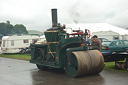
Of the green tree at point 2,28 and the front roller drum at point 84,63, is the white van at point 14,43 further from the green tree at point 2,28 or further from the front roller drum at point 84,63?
the green tree at point 2,28

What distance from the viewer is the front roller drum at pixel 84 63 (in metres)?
9.59

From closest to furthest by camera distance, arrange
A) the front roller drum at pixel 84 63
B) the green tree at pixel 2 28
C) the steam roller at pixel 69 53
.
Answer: the front roller drum at pixel 84 63
the steam roller at pixel 69 53
the green tree at pixel 2 28

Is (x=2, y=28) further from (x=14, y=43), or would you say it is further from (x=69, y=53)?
(x=69, y=53)

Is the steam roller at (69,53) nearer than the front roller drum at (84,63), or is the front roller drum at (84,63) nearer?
the front roller drum at (84,63)

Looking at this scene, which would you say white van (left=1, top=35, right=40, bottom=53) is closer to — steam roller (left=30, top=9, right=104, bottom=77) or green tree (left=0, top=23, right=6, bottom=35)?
steam roller (left=30, top=9, right=104, bottom=77)

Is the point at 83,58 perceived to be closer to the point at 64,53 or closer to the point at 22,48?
the point at 64,53

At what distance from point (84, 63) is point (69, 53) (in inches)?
33.0

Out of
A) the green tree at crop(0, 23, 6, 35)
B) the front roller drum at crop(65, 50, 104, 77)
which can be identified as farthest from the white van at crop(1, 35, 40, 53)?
the green tree at crop(0, 23, 6, 35)

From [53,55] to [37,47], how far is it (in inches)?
72.6

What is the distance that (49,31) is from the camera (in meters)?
11.8

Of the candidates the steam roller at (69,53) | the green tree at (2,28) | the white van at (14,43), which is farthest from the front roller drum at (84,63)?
the green tree at (2,28)

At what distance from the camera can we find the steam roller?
9.79 m

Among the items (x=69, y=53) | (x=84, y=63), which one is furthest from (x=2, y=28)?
(x=84, y=63)

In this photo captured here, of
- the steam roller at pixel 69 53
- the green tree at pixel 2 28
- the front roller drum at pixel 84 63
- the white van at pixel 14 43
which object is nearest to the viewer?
the front roller drum at pixel 84 63
